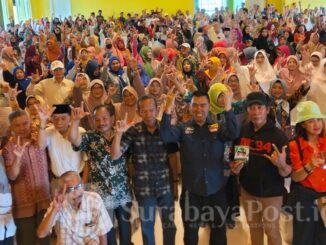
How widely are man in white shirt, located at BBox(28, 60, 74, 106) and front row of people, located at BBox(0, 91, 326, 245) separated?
1949 mm

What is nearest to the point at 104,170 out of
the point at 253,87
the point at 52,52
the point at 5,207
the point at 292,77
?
the point at 5,207

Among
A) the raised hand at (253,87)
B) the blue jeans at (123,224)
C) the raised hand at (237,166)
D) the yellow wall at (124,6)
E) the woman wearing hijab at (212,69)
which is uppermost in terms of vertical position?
the yellow wall at (124,6)

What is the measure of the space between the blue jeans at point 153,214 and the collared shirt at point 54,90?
2246 millimetres

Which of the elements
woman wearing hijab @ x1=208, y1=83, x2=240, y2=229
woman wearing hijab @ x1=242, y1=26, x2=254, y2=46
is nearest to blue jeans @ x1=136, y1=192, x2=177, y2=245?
woman wearing hijab @ x1=208, y1=83, x2=240, y2=229

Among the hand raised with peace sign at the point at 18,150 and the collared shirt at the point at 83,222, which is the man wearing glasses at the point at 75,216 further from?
the hand raised with peace sign at the point at 18,150

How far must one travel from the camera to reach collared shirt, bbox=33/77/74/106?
5031 millimetres

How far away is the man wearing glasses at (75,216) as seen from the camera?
2672 mm

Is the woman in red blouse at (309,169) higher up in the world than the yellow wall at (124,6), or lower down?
lower down

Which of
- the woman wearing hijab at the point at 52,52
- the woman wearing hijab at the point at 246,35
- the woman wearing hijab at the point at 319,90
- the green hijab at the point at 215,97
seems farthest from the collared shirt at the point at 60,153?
the woman wearing hijab at the point at 246,35

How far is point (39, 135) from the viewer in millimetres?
3053

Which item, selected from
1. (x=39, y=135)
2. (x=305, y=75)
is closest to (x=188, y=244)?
(x=39, y=135)

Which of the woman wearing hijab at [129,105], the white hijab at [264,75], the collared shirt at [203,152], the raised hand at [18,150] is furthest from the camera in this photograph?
the white hijab at [264,75]

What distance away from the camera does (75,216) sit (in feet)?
9.04

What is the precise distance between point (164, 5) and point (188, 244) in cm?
1867
